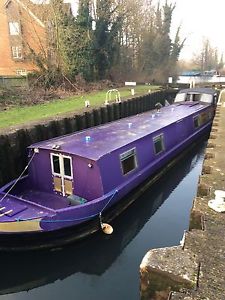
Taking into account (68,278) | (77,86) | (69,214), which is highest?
(77,86)

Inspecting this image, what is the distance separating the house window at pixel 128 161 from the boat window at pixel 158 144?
70.2 inches

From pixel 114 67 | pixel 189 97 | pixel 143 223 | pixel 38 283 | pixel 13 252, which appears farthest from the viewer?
pixel 114 67

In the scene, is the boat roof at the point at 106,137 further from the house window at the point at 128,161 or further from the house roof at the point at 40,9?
the house roof at the point at 40,9

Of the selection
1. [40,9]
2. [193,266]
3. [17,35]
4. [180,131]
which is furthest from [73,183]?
[17,35]

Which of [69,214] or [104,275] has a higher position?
[69,214]

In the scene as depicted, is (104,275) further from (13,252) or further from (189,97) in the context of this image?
(189,97)

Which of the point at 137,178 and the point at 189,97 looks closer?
the point at 137,178

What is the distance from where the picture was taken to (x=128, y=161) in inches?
374

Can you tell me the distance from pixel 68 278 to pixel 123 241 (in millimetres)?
1936

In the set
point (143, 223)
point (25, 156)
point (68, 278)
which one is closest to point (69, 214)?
point (68, 278)

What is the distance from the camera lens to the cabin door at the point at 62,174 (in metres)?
8.28

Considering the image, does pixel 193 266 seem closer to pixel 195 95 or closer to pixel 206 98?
pixel 206 98

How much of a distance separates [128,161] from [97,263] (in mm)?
3273

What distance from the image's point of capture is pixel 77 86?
26016mm
